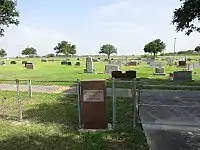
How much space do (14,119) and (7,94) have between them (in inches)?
235

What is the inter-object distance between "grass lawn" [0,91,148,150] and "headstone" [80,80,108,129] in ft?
1.52

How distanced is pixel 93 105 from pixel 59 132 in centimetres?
124

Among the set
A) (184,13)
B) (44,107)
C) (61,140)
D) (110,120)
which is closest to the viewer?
(61,140)

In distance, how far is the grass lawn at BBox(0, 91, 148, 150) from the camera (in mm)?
7957

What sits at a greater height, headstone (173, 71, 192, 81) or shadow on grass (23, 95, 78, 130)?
headstone (173, 71, 192, 81)

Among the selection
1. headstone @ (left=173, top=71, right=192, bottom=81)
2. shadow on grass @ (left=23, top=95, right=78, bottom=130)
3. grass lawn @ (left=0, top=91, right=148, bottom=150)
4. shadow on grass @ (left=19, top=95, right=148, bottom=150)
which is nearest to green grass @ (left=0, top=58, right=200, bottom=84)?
headstone @ (left=173, top=71, right=192, bottom=81)

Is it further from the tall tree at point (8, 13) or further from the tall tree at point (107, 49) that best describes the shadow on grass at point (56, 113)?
the tall tree at point (107, 49)

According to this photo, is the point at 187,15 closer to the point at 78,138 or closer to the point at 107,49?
the point at 78,138

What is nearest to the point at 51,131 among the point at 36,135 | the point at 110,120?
the point at 36,135

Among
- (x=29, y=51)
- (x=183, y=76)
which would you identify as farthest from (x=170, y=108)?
(x=29, y=51)

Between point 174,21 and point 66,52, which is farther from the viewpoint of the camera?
point 66,52

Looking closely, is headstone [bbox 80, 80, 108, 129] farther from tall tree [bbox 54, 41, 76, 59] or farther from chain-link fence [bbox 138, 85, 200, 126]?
tall tree [bbox 54, 41, 76, 59]

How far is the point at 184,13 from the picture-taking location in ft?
77.0

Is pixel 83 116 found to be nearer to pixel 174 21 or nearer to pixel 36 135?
Result: pixel 36 135
